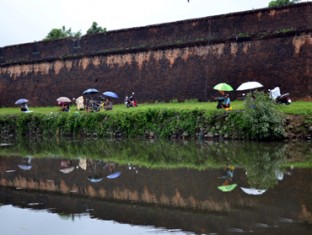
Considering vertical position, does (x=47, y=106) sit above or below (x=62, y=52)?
below

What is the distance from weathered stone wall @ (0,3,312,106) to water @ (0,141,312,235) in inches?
164

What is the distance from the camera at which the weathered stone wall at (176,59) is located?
15.7 meters

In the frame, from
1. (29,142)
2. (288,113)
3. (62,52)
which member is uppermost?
(62,52)

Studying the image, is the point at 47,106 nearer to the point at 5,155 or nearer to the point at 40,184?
the point at 5,155

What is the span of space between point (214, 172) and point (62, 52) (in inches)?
599

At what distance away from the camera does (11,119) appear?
20281mm

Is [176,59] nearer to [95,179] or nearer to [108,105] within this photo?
[108,105]

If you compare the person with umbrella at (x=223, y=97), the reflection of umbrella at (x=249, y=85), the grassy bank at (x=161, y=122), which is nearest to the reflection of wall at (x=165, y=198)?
the grassy bank at (x=161, y=122)

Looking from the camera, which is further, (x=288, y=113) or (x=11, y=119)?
(x=11, y=119)

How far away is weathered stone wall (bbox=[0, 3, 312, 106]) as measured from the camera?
15.7 m

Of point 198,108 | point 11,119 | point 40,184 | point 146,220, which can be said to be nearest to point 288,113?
point 198,108

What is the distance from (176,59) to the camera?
60.6 ft

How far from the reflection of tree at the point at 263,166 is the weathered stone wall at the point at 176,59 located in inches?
212

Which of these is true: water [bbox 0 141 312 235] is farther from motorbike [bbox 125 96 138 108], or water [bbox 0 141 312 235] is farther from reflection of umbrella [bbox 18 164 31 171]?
motorbike [bbox 125 96 138 108]
